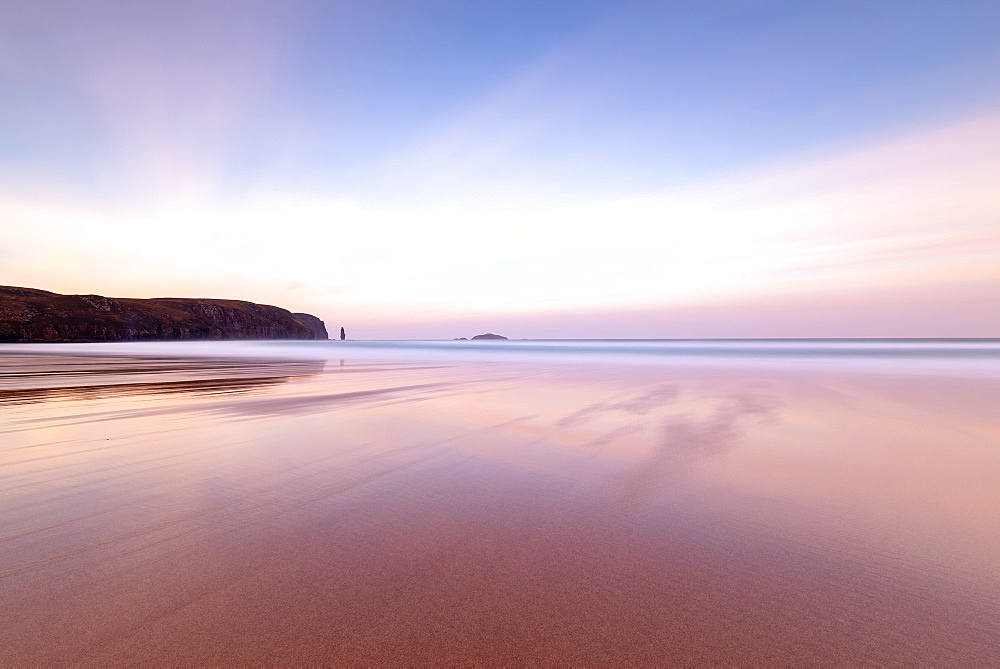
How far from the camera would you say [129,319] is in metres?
124

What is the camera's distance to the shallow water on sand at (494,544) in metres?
2.34

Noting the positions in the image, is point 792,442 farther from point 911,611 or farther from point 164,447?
point 164,447

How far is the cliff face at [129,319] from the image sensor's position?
328 ft

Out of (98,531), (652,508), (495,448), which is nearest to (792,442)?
(652,508)

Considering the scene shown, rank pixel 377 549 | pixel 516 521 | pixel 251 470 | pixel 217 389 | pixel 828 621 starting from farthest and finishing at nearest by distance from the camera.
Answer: pixel 217 389, pixel 251 470, pixel 516 521, pixel 377 549, pixel 828 621

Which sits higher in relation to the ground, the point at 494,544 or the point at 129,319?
the point at 129,319

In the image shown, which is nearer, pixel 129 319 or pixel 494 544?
pixel 494 544

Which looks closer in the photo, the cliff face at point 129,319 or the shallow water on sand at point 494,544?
the shallow water on sand at point 494,544

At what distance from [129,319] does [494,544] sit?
521 ft

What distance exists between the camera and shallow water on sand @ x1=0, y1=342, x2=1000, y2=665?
7.69ft

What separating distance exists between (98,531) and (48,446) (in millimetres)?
4062

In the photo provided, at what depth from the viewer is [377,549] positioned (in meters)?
3.38

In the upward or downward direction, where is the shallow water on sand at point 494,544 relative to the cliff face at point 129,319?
downward

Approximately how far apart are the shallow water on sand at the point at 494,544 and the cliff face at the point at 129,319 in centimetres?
12717
